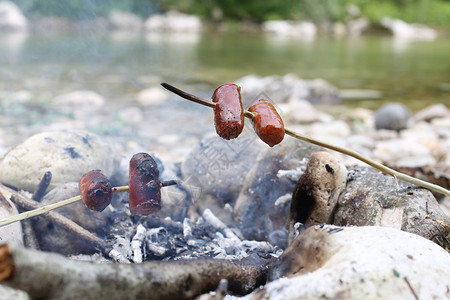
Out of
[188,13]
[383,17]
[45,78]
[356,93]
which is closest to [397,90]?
[356,93]

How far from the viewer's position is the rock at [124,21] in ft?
86.0

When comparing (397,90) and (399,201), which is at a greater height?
(399,201)

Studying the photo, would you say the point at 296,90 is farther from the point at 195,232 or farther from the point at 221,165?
the point at 195,232

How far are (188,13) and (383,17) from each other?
569 inches

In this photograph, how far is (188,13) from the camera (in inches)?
1209

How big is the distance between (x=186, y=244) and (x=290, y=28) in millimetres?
30606

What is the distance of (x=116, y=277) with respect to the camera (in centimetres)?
146

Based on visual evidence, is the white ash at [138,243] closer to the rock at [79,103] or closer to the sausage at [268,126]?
the sausage at [268,126]

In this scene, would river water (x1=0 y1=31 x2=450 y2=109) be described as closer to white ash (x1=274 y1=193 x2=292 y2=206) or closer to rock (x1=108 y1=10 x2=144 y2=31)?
white ash (x1=274 y1=193 x2=292 y2=206)

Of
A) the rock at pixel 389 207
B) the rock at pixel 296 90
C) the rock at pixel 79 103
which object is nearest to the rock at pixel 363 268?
the rock at pixel 389 207

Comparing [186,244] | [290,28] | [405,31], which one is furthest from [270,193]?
[405,31]

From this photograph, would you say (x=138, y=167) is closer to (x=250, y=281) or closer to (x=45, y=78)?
(x=250, y=281)

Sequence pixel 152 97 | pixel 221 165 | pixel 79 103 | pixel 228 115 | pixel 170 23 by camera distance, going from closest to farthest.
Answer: pixel 228 115 < pixel 221 165 < pixel 79 103 < pixel 152 97 < pixel 170 23

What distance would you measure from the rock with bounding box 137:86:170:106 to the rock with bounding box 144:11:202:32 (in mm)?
20038
